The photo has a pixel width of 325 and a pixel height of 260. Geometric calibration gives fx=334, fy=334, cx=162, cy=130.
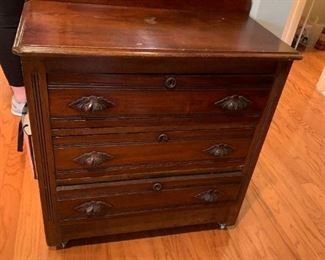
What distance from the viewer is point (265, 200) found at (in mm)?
1558

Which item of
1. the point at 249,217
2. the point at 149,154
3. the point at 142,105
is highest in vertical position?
the point at 142,105

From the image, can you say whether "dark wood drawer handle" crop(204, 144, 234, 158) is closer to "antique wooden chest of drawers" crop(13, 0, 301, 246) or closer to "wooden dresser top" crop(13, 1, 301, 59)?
"antique wooden chest of drawers" crop(13, 0, 301, 246)

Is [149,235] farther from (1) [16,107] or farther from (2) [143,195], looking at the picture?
(1) [16,107]

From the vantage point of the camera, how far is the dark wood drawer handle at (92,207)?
1094 millimetres

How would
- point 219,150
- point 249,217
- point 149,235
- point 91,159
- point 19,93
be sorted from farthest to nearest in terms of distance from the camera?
1. point 19,93
2. point 249,217
3. point 149,235
4. point 219,150
5. point 91,159

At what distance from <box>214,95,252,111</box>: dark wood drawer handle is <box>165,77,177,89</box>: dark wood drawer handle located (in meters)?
0.15

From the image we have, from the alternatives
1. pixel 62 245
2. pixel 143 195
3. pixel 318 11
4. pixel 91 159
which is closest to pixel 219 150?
pixel 143 195

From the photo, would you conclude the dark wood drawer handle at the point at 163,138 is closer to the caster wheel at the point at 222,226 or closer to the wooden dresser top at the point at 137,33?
the wooden dresser top at the point at 137,33

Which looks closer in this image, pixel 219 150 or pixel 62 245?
pixel 219 150

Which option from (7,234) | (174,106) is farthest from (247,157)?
(7,234)

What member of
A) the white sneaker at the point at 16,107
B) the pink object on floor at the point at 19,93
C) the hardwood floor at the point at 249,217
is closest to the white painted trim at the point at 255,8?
the hardwood floor at the point at 249,217

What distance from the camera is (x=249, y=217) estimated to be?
57.5 inches

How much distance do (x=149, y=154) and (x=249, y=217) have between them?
663 mm

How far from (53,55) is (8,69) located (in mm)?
985
